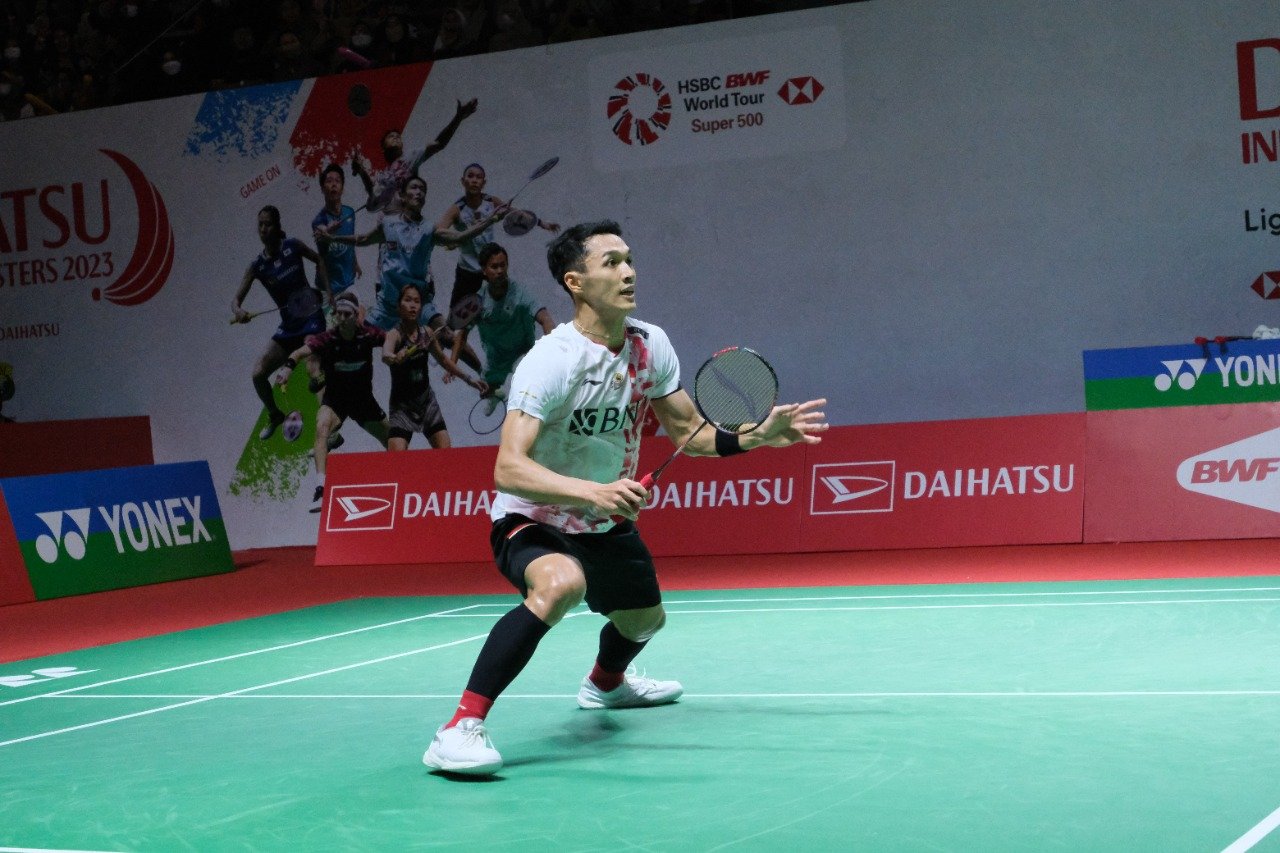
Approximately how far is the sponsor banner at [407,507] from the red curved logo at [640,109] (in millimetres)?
3680

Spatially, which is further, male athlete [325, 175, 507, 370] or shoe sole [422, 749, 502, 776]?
male athlete [325, 175, 507, 370]

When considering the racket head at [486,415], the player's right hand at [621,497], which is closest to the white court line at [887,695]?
the player's right hand at [621,497]

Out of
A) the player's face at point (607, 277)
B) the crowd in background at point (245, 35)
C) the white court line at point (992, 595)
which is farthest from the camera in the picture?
the crowd in background at point (245, 35)

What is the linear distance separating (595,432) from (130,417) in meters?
11.9

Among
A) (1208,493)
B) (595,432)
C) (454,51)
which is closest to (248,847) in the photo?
(595,432)

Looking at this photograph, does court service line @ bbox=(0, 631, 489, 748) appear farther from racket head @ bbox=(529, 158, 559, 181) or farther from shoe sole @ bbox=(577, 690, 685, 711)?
racket head @ bbox=(529, 158, 559, 181)

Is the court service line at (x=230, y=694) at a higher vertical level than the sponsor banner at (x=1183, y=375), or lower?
lower

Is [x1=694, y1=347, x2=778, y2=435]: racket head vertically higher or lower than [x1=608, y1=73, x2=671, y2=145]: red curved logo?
lower

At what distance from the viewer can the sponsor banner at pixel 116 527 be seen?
11133 millimetres

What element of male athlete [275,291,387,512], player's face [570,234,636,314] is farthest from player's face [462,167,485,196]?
player's face [570,234,636,314]

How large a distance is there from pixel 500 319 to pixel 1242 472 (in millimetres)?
6937

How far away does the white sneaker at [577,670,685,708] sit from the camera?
555 centimetres

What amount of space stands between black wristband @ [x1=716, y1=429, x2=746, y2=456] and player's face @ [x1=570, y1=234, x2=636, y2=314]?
51cm

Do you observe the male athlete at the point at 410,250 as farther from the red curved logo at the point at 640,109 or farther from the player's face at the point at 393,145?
the red curved logo at the point at 640,109
